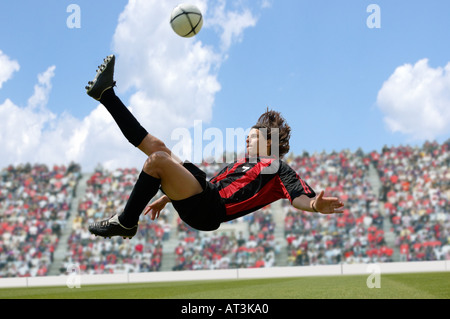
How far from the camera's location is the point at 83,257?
22016 mm

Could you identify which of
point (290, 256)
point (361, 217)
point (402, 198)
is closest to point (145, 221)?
point (290, 256)

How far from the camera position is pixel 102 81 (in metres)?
4.66

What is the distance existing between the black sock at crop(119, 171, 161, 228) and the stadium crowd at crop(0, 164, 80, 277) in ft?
61.0

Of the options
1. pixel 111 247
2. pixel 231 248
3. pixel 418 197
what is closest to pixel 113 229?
pixel 231 248

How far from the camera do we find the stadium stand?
20656mm

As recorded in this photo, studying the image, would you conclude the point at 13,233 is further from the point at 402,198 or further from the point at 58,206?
the point at 402,198

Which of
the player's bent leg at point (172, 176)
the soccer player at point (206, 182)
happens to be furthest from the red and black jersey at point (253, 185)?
the player's bent leg at point (172, 176)

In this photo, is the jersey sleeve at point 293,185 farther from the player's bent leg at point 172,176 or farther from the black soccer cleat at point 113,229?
the black soccer cleat at point 113,229

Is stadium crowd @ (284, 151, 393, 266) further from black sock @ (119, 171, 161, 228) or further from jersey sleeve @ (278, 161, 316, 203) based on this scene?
black sock @ (119, 171, 161, 228)

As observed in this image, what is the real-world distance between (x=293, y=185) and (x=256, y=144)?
762 millimetres

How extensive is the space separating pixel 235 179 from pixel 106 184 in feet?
72.4

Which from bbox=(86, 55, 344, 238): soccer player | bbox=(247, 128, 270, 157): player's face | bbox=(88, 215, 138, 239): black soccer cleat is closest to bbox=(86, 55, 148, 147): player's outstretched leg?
bbox=(86, 55, 344, 238): soccer player

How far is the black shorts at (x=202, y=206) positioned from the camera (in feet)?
16.4

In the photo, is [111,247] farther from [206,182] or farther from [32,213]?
[206,182]
